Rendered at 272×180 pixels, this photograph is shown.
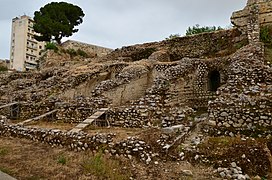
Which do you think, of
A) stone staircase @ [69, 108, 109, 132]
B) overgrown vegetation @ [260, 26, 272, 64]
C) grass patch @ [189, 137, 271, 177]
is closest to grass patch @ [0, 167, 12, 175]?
stone staircase @ [69, 108, 109, 132]

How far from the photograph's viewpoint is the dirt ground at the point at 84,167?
5.79m

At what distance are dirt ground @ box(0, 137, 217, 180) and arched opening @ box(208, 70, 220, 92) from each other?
25.8 ft

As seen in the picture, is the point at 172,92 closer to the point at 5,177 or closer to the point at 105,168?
the point at 105,168

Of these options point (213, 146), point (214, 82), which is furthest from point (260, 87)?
point (214, 82)

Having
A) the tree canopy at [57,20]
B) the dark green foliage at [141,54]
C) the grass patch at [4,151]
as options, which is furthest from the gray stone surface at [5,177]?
the tree canopy at [57,20]

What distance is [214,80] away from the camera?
44.8ft

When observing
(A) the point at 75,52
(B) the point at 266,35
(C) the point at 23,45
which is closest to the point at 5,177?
(B) the point at 266,35

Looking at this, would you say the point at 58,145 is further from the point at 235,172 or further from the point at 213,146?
the point at 235,172

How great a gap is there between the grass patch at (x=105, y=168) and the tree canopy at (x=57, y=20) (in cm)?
3096

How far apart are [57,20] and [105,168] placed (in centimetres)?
3298

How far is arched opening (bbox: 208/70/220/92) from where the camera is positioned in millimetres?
13422

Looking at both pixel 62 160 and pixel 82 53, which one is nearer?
pixel 62 160

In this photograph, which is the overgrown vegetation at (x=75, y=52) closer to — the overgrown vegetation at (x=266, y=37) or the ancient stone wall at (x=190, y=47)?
the ancient stone wall at (x=190, y=47)

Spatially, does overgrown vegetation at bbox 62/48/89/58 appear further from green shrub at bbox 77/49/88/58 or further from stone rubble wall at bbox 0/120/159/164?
stone rubble wall at bbox 0/120/159/164
